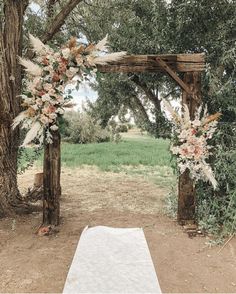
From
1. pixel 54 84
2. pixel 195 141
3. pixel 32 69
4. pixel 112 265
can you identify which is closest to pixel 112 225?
pixel 112 265

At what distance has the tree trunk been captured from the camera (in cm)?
714

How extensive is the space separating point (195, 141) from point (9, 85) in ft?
10.7

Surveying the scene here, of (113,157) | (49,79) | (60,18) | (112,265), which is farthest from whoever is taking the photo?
(113,157)

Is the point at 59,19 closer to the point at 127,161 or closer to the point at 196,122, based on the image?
the point at 196,122

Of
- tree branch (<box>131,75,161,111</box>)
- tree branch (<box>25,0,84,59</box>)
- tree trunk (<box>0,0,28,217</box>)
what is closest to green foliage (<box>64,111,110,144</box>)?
tree branch (<box>131,75,161,111</box>)

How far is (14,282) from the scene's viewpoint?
491cm

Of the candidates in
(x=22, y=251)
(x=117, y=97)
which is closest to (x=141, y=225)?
(x=22, y=251)

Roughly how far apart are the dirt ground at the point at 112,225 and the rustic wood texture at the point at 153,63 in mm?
2620

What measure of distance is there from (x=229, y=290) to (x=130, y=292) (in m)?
1.19

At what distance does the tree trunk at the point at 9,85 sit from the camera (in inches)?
281

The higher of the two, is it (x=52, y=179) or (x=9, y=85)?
(x=9, y=85)

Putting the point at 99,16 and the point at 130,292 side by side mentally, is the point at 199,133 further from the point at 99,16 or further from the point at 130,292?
the point at 99,16

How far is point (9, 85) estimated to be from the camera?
7.20 meters

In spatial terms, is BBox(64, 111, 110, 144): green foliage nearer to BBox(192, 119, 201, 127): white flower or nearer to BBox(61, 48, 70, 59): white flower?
BBox(192, 119, 201, 127): white flower
